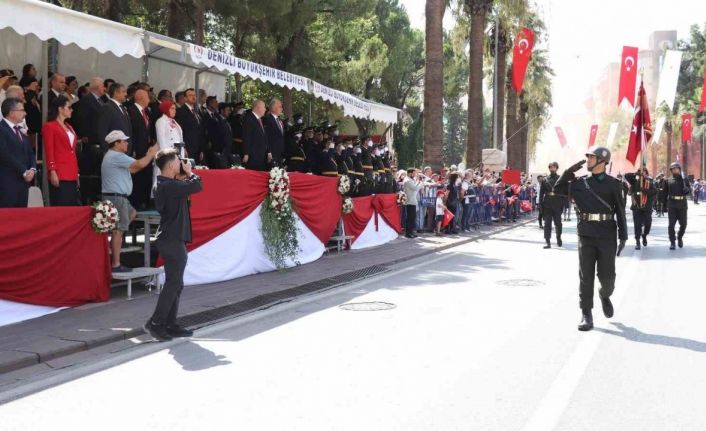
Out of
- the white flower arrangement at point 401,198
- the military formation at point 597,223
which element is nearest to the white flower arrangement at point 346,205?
the white flower arrangement at point 401,198

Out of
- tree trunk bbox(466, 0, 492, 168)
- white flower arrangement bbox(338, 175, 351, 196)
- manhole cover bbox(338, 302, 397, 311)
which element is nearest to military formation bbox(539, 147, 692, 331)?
manhole cover bbox(338, 302, 397, 311)

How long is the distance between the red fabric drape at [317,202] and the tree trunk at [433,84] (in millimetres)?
8957

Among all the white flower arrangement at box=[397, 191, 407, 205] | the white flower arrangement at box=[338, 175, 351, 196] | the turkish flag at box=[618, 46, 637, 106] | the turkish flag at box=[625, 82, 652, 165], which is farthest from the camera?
the turkish flag at box=[618, 46, 637, 106]

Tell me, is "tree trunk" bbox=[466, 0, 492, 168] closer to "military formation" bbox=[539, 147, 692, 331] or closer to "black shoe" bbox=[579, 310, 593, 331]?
"military formation" bbox=[539, 147, 692, 331]

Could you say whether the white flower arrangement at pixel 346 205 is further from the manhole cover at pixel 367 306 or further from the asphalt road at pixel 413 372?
the manhole cover at pixel 367 306

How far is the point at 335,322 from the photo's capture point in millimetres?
8398

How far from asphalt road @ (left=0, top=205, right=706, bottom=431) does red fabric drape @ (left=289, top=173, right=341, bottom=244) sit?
374 centimetres

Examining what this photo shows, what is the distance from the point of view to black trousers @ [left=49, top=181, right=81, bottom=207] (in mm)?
9484

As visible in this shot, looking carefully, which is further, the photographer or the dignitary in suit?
the dignitary in suit

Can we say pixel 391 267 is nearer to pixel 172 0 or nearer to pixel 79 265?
pixel 79 265

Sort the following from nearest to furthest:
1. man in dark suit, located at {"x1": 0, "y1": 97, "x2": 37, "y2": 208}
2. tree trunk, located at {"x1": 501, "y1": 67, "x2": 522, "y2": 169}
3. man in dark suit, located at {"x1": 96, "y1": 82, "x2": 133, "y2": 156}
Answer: man in dark suit, located at {"x1": 0, "y1": 97, "x2": 37, "y2": 208} < man in dark suit, located at {"x1": 96, "y1": 82, "x2": 133, "y2": 156} < tree trunk, located at {"x1": 501, "y1": 67, "x2": 522, "y2": 169}

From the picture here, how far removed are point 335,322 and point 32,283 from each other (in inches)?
139

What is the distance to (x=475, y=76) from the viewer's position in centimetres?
2942

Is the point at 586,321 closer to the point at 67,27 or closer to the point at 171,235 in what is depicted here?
the point at 171,235
